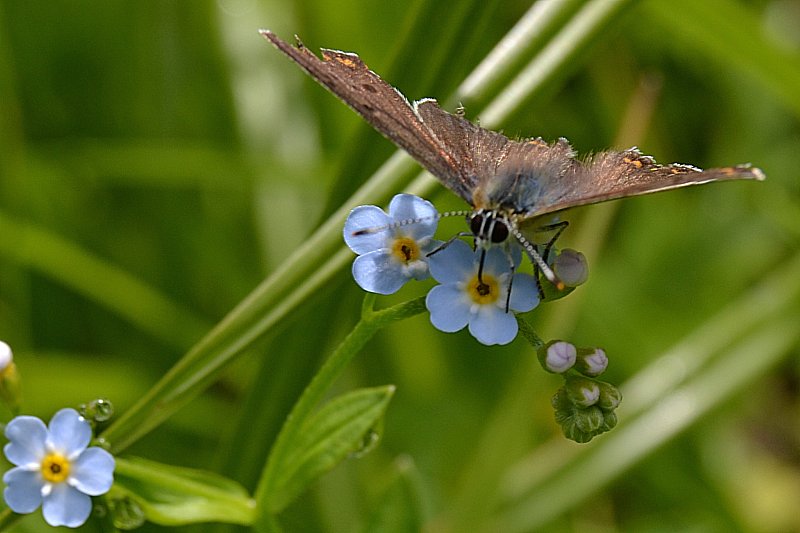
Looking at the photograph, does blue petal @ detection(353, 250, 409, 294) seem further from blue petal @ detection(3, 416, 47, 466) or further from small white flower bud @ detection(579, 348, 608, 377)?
blue petal @ detection(3, 416, 47, 466)

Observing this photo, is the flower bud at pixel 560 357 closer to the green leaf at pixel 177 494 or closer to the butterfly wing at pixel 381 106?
the butterfly wing at pixel 381 106

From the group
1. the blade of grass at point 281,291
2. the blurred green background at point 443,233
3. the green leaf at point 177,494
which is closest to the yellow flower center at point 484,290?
the blade of grass at point 281,291

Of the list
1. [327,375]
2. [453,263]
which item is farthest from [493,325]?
[327,375]

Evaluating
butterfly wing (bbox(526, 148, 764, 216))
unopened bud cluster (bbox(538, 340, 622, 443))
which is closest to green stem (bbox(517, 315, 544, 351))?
unopened bud cluster (bbox(538, 340, 622, 443))

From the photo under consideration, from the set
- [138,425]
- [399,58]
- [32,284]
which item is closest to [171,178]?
[32,284]

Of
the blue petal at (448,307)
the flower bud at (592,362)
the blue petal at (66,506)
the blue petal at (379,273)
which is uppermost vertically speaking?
the flower bud at (592,362)

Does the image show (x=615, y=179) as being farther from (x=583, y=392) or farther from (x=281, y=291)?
(x=281, y=291)
